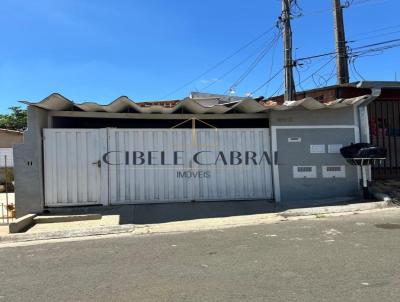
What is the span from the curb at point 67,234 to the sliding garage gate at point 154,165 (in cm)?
218

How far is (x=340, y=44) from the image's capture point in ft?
70.6

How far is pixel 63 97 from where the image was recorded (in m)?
11.1

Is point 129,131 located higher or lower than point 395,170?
higher

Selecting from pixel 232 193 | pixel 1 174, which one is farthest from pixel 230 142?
pixel 1 174

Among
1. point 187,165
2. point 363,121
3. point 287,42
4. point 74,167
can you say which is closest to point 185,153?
point 187,165

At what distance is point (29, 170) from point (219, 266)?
680 cm

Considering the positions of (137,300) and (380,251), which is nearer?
(137,300)

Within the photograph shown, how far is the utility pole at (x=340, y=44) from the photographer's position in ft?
70.4

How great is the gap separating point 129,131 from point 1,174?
18307mm

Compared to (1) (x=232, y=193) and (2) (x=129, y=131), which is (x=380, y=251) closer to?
(1) (x=232, y=193)

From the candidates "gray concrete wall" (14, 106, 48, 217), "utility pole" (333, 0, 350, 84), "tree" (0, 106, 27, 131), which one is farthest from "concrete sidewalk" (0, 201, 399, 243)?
"tree" (0, 106, 27, 131)

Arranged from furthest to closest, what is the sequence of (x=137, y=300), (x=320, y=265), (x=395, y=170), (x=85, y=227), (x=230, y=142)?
(x=395, y=170)
(x=230, y=142)
(x=85, y=227)
(x=320, y=265)
(x=137, y=300)

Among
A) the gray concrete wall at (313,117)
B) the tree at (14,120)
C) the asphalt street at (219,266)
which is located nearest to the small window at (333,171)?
the gray concrete wall at (313,117)

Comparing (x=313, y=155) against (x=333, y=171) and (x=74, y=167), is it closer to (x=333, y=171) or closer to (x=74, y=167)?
(x=333, y=171)
